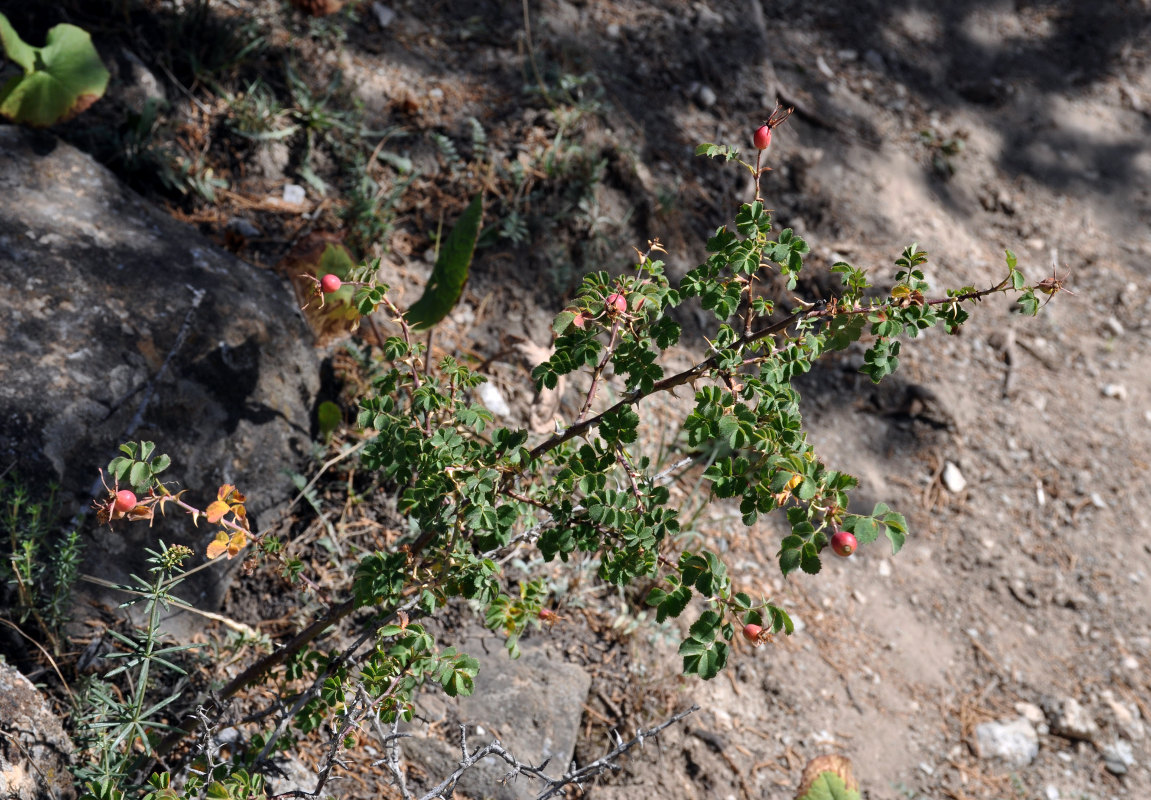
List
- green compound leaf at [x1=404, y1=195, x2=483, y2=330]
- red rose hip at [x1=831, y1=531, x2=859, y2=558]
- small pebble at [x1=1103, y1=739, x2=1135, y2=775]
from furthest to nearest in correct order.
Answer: small pebble at [x1=1103, y1=739, x2=1135, y2=775] < green compound leaf at [x1=404, y1=195, x2=483, y2=330] < red rose hip at [x1=831, y1=531, x2=859, y2=558]

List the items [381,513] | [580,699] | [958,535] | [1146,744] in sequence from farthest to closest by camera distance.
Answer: [958,535] → [1146,744] → [381,513] → [580,699]

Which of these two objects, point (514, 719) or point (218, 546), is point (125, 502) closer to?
point (218, 546)

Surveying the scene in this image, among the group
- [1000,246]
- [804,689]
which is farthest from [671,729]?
[1000,246]

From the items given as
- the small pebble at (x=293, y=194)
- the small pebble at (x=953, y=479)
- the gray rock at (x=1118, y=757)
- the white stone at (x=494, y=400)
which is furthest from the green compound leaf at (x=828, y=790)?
the small pebble at (x=293, y=194)

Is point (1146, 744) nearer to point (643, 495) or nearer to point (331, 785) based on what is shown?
point (643, 495)

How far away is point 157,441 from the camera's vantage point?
6.69 ft

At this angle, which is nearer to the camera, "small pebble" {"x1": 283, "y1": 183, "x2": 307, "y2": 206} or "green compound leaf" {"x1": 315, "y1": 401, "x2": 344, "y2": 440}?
"green compound leaf" {"x1": 315, "y1": 401, "x2": 344, "y2": 440}

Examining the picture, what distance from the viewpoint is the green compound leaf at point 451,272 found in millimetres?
2094

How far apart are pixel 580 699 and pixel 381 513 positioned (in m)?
0.81

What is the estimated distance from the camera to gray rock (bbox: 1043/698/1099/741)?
2893mm

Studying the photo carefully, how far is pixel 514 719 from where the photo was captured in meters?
2.13

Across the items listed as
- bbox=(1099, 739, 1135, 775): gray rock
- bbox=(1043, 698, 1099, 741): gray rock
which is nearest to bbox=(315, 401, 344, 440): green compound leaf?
bbox=(1043, 698, 1099, 741): gray rock

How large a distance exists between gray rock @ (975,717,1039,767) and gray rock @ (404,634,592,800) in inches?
60.1

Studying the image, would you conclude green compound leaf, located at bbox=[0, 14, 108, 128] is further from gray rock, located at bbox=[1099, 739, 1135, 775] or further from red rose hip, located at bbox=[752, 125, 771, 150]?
gray rock, located at bbox=[1099, 739, 1135, 775]
